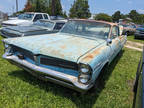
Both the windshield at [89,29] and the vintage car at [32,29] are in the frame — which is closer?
the windshield at [89,29]

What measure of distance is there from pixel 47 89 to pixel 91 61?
4.71 feet

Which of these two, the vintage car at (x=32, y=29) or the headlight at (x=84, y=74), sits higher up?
the vintage car at (x=32, y=29)

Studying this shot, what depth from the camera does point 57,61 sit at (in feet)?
8.03

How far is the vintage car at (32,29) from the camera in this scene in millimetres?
5934

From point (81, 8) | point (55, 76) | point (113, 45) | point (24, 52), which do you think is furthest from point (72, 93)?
point (81, 8)

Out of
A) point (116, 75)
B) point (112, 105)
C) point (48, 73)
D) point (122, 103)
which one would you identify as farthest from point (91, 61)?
point (116, 75)

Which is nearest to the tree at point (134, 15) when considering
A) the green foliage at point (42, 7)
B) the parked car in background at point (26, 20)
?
the green foliage at point (42, 7)

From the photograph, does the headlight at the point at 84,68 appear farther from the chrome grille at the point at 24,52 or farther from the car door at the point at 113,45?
the car door at the point at 113,45

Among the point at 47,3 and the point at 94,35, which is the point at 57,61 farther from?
the point at 47,3

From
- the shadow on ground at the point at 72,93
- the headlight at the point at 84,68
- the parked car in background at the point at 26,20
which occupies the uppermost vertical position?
Result: the parked car in background at the point at 26,20

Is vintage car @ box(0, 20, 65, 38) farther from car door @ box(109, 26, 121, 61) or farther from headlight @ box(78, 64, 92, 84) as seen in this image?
headlight @ box(78, 64, 92, 84)

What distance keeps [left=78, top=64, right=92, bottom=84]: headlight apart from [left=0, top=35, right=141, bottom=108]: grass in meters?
0.72

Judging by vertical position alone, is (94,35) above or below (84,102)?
above

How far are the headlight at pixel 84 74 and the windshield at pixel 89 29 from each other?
177cm
